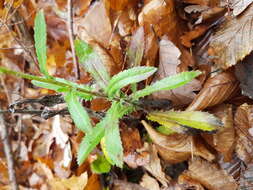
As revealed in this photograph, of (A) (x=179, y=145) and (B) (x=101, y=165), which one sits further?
(B) (x=101, y=165)

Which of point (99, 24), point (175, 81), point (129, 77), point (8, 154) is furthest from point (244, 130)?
point (8, 154)

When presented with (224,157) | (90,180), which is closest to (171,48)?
(224,157)

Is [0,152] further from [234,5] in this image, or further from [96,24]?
[234,5]

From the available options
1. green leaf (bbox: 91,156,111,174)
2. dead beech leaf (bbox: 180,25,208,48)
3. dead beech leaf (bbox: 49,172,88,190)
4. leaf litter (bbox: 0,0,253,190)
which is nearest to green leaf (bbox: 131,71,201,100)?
leaf litter (bbox: 0,0,253,190)

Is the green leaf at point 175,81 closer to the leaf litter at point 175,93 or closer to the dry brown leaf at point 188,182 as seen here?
the leaf litter at point 175,93

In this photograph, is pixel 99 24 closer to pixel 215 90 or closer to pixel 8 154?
pixel 215 90

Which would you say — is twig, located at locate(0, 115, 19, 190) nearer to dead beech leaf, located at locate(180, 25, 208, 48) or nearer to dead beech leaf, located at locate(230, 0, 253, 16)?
dead beech leaf, located at locate(180, 25, 208, 48)

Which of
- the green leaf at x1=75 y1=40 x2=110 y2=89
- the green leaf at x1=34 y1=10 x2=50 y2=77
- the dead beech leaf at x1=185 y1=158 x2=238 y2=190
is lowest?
the dead beech leaf at x1=185 y1=158 x2=238 y2=190
